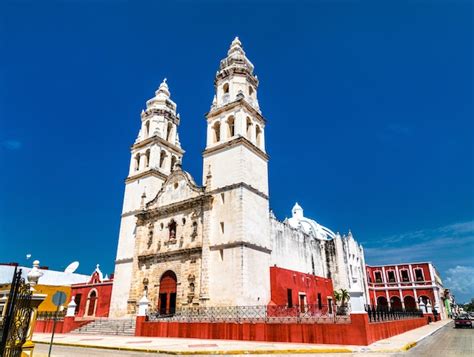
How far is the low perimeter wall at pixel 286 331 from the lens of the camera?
1292 centimetres

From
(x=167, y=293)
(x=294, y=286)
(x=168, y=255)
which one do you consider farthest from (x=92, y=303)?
(x=294, y=286)

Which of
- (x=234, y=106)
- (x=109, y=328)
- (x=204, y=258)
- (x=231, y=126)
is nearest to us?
(x=109, y=328)

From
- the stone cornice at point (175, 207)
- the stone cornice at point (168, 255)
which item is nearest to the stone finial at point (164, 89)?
the stone cornice at point (175, 207)

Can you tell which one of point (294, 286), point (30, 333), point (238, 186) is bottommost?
point (30, 333)

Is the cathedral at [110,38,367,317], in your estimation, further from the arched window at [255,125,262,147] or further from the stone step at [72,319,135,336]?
the stone step at [72,319,135,336]

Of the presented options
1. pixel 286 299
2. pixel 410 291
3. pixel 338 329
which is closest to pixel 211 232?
pixel 286 299

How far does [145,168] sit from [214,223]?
11041 millimetres

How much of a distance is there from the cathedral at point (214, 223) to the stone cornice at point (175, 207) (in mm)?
83

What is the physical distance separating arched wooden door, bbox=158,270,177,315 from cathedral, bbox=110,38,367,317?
73 millimetres

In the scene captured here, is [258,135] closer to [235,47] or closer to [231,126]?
[231,126]

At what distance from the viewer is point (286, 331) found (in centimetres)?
1472

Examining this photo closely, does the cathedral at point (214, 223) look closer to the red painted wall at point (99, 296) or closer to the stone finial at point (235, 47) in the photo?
the stone finial at point (235, 47)

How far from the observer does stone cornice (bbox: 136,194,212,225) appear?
2467cm

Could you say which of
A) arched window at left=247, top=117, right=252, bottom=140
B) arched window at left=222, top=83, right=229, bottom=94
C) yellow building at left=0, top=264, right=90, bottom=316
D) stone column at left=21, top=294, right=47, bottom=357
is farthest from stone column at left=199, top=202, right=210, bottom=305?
yellow building at left=0, top=264, right=90, bottom=316
